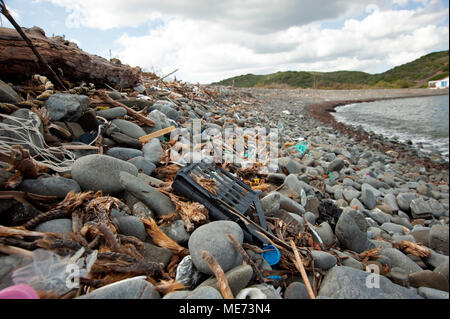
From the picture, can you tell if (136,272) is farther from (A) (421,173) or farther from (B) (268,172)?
(A) (421,173)

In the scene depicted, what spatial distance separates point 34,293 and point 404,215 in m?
5.03

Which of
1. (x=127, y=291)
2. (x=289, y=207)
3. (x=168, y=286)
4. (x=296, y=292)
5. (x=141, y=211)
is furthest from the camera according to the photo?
(x=289, y=207)

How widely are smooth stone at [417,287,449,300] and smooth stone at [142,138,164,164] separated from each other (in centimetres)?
279

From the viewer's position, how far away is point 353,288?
1486 millimetres

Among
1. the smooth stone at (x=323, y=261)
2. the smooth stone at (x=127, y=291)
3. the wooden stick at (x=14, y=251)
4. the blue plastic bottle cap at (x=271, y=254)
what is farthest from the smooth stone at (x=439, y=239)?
the wooden stick at (x=14, y=251)

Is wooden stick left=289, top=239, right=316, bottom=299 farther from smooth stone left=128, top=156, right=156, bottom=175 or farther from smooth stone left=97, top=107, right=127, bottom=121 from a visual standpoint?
smooth stone left=97, top=107, right=127, bottom=121

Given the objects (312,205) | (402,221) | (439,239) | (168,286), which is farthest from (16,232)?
(402,221)

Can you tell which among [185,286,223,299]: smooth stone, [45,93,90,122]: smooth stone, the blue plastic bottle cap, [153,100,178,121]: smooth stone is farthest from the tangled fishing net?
[153,100,178,121]: smooth stone

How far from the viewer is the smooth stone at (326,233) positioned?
7.64 ft

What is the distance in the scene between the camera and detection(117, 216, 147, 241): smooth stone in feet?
5.54

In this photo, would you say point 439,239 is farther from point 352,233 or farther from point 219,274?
point 219,274

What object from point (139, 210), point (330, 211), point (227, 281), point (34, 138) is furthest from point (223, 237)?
point (34, 138)

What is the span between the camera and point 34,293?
3.61 feet

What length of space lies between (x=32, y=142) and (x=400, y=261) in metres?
3.64
